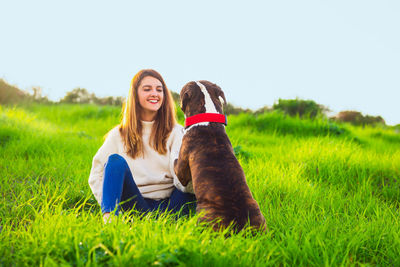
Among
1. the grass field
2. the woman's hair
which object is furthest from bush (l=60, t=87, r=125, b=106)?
the woman's hair

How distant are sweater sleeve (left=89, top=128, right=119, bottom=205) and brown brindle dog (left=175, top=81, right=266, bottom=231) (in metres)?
1.04

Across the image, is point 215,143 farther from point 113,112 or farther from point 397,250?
point 113,112

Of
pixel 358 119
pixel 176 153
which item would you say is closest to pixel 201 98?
pixel 176 153

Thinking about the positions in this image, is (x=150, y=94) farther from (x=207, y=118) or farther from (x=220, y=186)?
(x=220, y=186)

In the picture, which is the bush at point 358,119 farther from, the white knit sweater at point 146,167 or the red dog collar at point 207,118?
the red dog collar at point 207,118

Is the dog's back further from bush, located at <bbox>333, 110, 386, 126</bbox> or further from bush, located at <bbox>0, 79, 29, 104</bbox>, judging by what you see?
bush, located at <bbox>0, 79, 29, 104</bbox>

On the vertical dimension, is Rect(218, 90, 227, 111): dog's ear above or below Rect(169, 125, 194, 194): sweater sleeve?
above

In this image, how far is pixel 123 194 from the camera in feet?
9.70

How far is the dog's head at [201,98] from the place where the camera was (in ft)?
8.84

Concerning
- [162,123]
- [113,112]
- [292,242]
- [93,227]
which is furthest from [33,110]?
[292,242]

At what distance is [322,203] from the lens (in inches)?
138

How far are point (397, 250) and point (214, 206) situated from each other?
64.4 inches

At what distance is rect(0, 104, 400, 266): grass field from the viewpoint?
6.48ft

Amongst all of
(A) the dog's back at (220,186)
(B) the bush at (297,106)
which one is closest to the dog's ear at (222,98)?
(A) the dog's back at (220,186)
